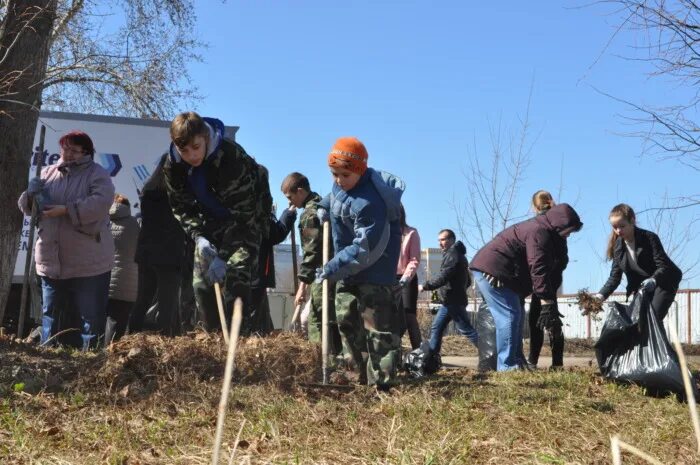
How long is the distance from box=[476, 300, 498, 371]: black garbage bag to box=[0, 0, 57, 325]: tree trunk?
13.7 ft

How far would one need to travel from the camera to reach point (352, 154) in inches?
224

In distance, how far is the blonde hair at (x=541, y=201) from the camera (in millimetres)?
8320

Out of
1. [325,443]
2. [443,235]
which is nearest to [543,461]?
[325,443]

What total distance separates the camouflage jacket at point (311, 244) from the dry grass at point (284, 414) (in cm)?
118

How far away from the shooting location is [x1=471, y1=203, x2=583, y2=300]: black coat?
25.1ft

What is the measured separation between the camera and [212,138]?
17.8 feet

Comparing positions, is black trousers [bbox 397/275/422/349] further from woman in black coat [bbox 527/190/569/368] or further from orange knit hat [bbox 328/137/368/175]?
orange knit hat [bbox 328/137/368/175]

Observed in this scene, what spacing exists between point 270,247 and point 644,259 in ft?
10.7

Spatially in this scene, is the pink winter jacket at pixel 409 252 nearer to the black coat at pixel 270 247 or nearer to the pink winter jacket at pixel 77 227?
the black coat at pixel 270 247

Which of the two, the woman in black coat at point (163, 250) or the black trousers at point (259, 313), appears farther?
the black trousers at point (259, 313)

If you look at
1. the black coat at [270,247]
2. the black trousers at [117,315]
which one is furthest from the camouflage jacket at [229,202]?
the black trousers at [117,315]

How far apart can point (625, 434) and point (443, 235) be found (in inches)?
247

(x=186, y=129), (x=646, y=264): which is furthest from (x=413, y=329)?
(x=186, y=129)

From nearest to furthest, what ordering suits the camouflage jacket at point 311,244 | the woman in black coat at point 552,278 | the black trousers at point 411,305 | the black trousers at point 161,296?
the black trousers at point 161,296 < the camouflage jacket at point 311,244 < the woman in black coat at point 552,278 < the black trousers at point 411,305
